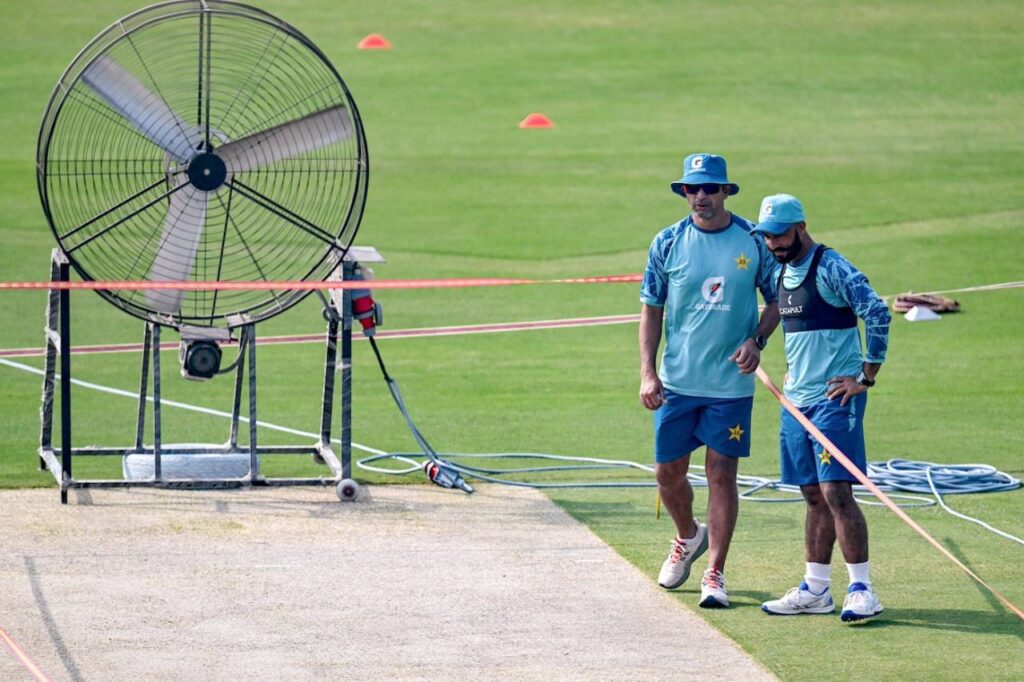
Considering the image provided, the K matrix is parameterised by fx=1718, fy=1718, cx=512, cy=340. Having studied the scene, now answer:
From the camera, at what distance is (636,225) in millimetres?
20781

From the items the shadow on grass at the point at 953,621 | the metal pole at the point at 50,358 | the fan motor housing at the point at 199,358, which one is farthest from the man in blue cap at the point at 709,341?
the metal pole at the point at 50,358

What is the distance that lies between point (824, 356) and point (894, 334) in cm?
748

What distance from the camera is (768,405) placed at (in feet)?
39.9

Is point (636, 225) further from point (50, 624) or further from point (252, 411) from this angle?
point (50, 624)

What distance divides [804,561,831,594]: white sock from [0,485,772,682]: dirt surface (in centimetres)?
54

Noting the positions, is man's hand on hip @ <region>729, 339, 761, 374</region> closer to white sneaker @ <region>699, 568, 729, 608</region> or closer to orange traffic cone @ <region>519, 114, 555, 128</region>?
white sneaker @ <region>699, 568, 729, 608</region>

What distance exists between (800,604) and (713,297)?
4.68 ft

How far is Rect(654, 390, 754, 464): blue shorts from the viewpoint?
7785 mm

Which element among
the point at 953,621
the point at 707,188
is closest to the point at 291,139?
the point at 707,188

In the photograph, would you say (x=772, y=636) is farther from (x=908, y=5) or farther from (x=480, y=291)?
(x=908, y=5)

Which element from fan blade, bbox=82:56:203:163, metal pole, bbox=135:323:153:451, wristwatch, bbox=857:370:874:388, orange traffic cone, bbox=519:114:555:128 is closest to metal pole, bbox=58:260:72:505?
metal pole, bbox=135:323:153:451

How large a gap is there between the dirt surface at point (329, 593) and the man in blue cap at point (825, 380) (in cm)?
64

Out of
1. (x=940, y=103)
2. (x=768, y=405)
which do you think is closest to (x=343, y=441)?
(x=768, y=405)

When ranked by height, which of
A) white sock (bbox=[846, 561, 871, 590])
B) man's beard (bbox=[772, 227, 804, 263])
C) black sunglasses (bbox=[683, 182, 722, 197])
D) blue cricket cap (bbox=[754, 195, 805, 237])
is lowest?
white sock (bbox=[846, 561, 871, 590])
